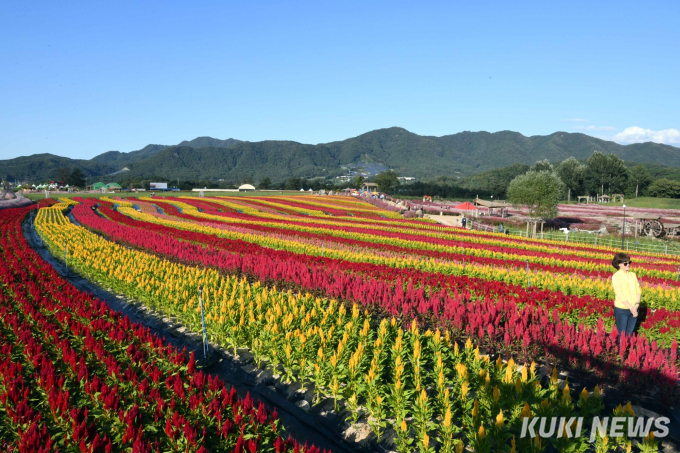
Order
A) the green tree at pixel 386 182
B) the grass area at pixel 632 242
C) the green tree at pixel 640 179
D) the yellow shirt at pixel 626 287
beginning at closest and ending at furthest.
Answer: the yellow shirt at pixel 626 287
the grass area at pixel 632 242
the green tree at pixel 640 179
the green tree at pixel 386 182

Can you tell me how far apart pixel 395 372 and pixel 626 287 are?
444 centimetres

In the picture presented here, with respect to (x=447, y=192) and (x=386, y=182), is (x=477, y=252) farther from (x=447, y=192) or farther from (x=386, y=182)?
(x=386, y=182)

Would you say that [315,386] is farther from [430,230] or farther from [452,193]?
[452,193]

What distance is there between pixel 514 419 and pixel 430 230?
25169mm

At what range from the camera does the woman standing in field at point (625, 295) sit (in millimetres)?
7086

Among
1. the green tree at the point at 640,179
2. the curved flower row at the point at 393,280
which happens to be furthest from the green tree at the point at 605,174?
the curved flower row at the point at 393,280

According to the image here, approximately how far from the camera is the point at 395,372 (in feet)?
19.4

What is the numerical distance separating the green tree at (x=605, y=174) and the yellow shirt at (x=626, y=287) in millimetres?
93659

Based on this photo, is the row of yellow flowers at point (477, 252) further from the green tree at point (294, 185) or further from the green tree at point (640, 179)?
the green tree at point (294, 185)

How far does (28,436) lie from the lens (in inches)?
155

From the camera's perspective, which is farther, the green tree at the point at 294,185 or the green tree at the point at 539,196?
the green tree at the point at 294,185

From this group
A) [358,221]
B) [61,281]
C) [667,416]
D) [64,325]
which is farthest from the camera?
[358,221]

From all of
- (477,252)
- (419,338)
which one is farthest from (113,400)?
(477,252)

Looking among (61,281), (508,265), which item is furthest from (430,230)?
(61,281)
